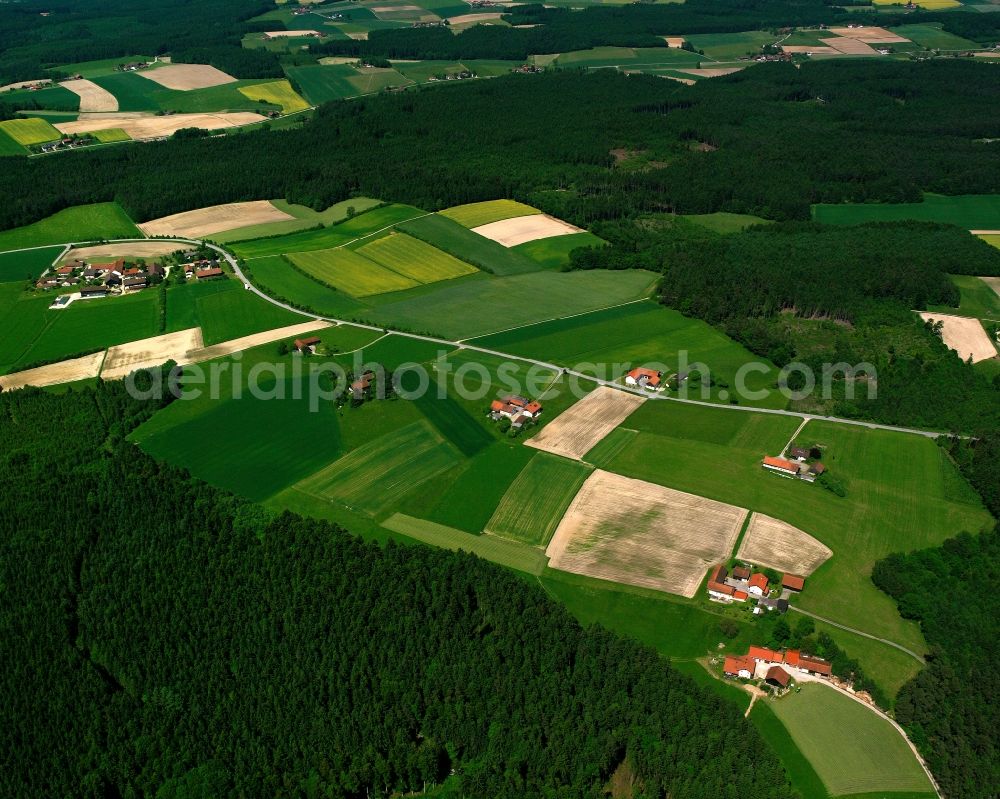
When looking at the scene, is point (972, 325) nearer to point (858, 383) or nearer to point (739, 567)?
point (858, 383)

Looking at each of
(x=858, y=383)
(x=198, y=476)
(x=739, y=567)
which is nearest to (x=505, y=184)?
(x=858, y=383)

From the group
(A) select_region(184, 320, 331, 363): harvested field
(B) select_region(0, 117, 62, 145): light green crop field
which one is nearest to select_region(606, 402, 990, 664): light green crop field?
(A) select_region(184, 320, 331, 363): harvested field

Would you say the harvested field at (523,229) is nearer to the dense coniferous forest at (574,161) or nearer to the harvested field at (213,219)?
the dense coniferous forest at (574,161)

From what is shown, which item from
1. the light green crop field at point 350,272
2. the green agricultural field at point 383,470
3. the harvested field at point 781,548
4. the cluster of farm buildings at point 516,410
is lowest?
the green agricultural field at point 383,470

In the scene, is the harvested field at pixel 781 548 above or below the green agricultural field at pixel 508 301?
below

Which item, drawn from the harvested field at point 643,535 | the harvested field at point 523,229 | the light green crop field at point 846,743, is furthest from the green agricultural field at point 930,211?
the light green crop field at point 846,743
